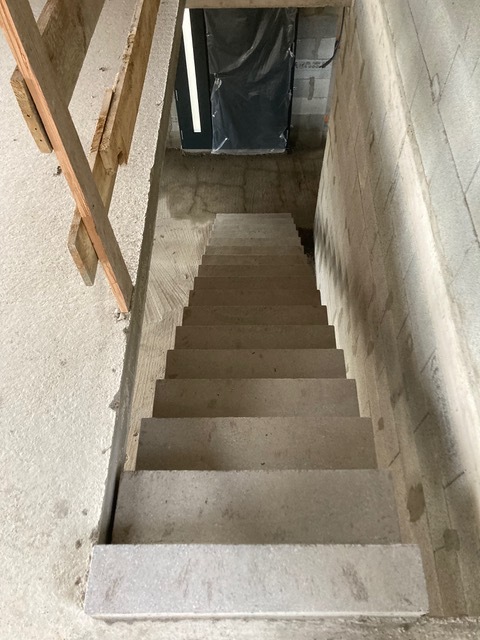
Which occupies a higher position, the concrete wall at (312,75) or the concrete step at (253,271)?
the concrete wall at (312,75)

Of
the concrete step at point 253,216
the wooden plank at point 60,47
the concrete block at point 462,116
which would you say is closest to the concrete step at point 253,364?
the concrete block at point 462,116

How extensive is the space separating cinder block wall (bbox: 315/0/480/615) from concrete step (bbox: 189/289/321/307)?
2.52ft

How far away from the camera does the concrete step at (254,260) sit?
4423 mm

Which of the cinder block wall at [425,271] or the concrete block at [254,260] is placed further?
the concrete block at [254,260]

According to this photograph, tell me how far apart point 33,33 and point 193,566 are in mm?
1272

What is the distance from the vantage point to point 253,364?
92.4 inches

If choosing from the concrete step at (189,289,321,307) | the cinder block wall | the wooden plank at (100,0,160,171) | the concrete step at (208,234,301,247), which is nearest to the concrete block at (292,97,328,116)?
the concrete step at (208,234,301,247)

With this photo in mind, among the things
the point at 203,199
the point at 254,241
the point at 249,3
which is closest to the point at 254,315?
the point at 254,241

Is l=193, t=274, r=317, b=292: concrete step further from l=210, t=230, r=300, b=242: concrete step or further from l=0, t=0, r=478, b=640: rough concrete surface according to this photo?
l=0, t=0, r=478, b=640: rough concrete surface

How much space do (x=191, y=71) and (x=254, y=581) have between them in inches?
229

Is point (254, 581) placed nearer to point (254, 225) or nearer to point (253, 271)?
point (253, 271)

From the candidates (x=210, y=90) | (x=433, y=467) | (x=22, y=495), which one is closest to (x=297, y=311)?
(x=433, y=467)

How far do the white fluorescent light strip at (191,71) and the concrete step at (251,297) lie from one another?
3275 millimetres

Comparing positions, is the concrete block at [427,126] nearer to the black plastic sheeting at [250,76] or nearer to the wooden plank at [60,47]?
the wooden plank at [60,47]
